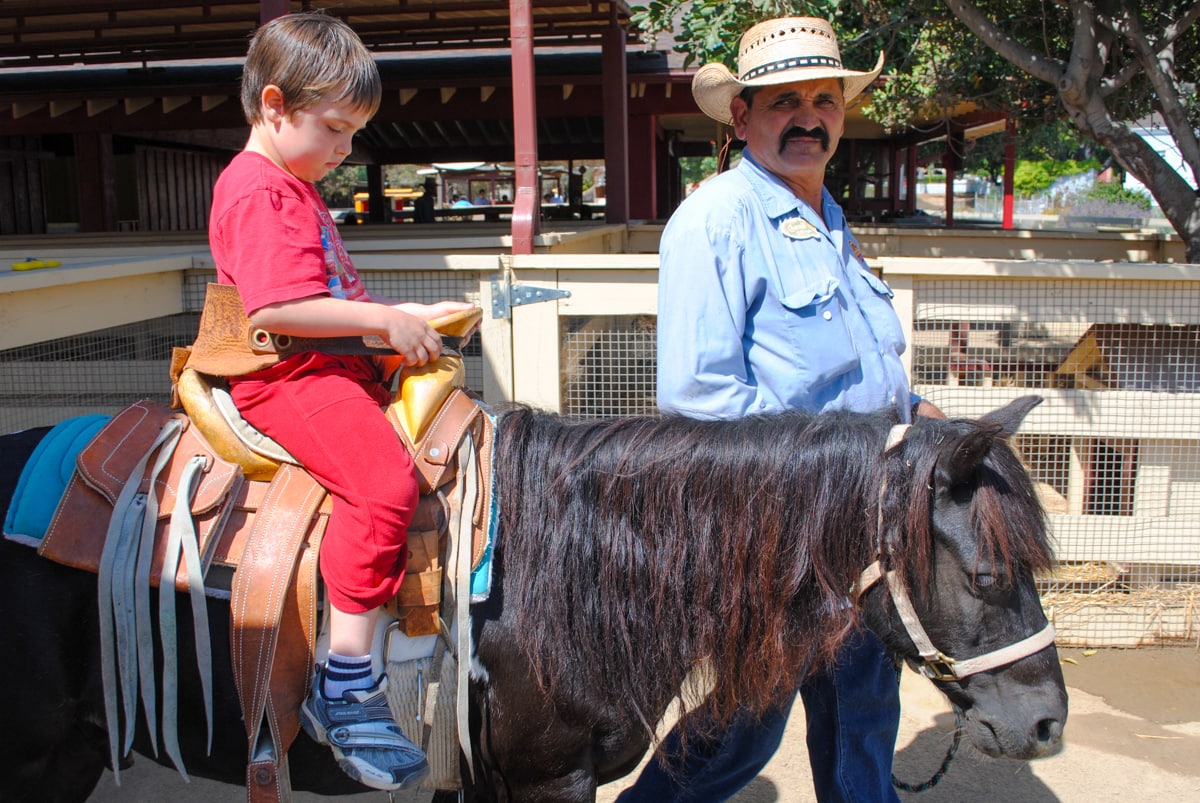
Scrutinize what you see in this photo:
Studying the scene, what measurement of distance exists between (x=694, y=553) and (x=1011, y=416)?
62cm

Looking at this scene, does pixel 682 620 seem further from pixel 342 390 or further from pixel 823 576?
pixel 342 390

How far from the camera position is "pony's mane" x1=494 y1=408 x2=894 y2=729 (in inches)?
67.2

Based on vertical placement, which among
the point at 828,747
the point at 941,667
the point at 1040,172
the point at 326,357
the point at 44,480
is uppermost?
the point at 1040,172

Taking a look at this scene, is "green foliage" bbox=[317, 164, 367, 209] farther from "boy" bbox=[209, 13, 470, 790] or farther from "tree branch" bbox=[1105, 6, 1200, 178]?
"boy" bbox=[209, 13, 470, 790]

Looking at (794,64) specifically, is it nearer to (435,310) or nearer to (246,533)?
(435,310)

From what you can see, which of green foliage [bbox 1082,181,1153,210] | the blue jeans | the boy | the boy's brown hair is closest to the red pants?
the boy

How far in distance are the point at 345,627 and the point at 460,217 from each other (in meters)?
19.5

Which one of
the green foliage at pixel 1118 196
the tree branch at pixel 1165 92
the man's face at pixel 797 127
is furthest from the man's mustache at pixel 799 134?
the green foliage at pixel 1118 196

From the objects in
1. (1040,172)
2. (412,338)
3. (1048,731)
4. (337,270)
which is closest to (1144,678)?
(1048,731)

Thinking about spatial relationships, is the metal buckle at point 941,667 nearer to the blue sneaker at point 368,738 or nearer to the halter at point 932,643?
the halter at point 932,643

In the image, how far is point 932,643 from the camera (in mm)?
1664

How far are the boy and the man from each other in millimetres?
576

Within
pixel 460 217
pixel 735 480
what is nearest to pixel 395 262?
pixel 735 480

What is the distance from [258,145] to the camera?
1908 millimetres
